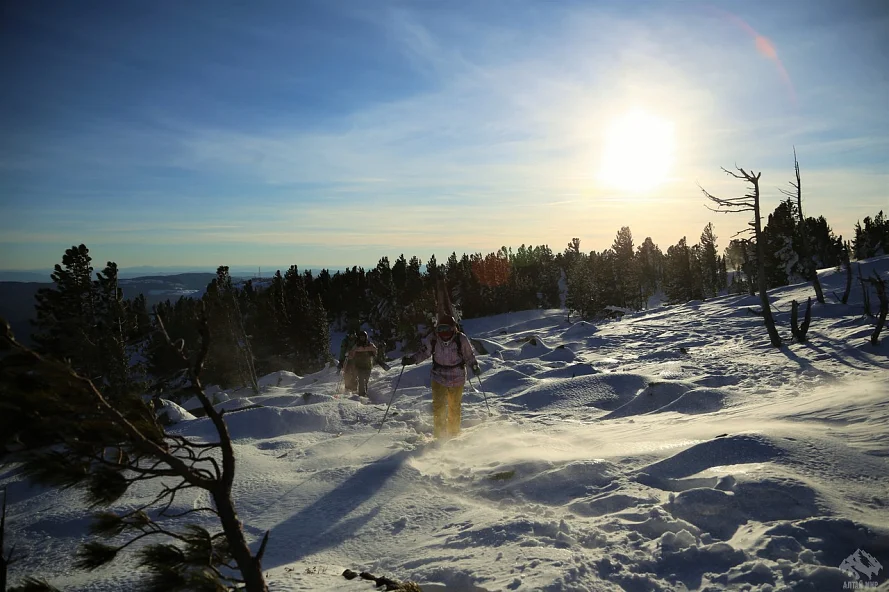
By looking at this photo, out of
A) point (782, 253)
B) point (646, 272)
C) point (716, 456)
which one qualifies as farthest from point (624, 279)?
point (716, 456)

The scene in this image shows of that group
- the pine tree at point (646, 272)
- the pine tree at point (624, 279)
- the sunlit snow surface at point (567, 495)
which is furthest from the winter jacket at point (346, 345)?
the pine tree at point (646, 272)

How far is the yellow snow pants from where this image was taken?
307 inches

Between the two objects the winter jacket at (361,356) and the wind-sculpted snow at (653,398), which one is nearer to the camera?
the wind-sculpted snow at (653,398)

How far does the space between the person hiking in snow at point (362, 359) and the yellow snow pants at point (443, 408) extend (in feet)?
16.1

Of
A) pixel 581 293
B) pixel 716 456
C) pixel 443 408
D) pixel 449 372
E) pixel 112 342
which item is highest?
pixel 581 293

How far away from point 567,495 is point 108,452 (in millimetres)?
3896

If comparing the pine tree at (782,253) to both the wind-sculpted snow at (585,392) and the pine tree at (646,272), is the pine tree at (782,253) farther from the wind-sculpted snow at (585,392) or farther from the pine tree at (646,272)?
the wind-sculpted snow at (585,392)

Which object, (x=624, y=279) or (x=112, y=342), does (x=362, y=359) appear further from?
(x=624, y=279)

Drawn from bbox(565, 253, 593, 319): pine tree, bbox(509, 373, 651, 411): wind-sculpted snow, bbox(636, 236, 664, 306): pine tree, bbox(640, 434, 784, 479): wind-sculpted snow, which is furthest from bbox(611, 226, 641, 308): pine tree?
bbox(640, 434, 784, 479): wind-sculpted snow

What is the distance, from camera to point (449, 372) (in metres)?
7.77

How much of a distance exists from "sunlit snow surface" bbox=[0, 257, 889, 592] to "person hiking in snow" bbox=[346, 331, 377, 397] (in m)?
3.02

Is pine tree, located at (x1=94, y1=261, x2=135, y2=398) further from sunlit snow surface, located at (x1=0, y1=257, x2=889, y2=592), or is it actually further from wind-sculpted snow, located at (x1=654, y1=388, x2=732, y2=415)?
wind-sculpted snow, located at (x1=654, y1=388, x2=732, y2=415)

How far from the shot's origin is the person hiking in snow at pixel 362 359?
488 inches

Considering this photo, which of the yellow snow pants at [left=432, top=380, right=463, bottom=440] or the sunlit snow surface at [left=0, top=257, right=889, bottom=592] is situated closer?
the sunlit snow surface at [left=0, top=257, right=889, bottom=592]
